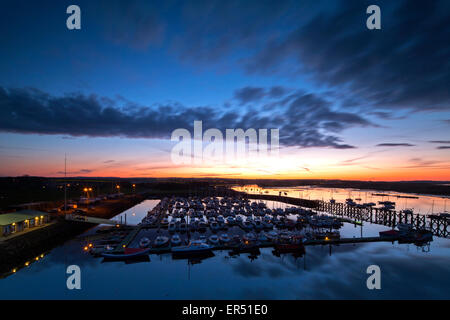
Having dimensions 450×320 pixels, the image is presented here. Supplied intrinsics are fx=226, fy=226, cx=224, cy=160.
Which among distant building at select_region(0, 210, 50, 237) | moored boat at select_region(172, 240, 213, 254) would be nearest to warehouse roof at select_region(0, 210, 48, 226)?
distant building at select_region(0, 210, 50, 237)

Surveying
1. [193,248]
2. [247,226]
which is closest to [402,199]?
[247,226]

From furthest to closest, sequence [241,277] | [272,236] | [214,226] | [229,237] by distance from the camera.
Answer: [214,226]
[229,237]
[272,236]
[241,277]

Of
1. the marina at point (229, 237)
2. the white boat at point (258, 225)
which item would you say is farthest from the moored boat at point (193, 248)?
the white boat at point (258, 225)

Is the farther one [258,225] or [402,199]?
[402,199]

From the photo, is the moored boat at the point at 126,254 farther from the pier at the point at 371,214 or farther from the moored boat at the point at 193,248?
the pier at the point at 371,214

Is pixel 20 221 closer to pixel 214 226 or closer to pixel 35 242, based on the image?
pixel 35 242
